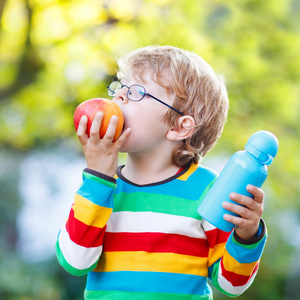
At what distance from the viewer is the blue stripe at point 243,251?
157 cm

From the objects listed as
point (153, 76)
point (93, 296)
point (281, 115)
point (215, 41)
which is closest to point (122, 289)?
point (93, 296)

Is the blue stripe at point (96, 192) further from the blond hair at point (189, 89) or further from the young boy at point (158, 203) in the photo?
the blond hair at point (189, 89)

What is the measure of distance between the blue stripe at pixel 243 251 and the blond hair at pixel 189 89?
386mm

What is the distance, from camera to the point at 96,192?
1.56 metres

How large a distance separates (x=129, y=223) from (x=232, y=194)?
43 centimetres

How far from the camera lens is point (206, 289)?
5.76ft

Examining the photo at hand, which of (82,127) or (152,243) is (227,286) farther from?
(82,127)

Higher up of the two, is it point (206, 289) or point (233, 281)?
point (233, 281)

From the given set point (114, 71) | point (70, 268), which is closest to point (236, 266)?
point (70, 268)

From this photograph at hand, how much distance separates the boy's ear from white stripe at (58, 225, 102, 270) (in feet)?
1.69

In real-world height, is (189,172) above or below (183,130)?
below

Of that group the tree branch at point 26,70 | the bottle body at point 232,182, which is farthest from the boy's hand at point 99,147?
the tree branch at point 26,70

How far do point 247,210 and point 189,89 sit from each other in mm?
570

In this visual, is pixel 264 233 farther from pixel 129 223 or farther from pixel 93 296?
pixel 93 296
